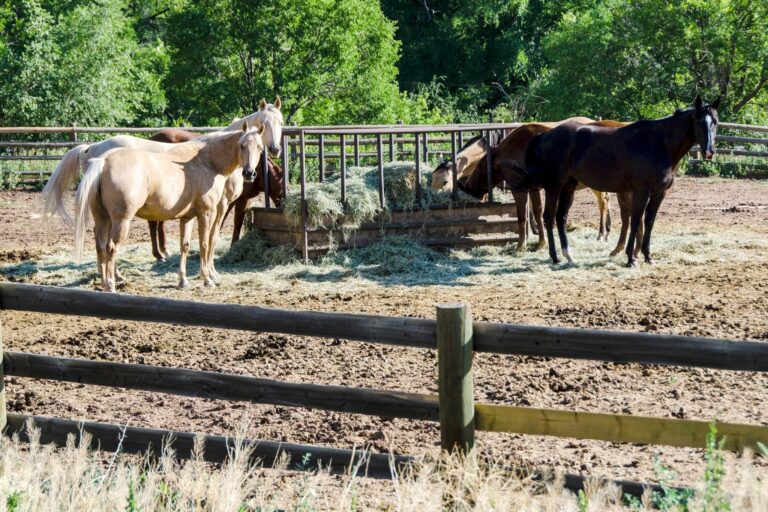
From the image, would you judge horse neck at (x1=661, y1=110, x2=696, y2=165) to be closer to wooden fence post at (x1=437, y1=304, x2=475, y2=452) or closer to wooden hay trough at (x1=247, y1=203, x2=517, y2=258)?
wooden hay trough at (x1=247, y1=203, x2=517, y2=258)

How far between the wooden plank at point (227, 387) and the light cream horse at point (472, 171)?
8.23 metres

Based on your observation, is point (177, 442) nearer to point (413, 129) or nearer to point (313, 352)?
point (313, 352)

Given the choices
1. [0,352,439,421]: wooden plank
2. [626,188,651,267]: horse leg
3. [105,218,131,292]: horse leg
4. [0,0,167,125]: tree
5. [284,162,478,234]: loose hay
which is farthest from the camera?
[0,0,167,125]: tree

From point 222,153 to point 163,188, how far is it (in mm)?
963

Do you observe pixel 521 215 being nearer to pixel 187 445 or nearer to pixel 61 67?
pixel 187 445

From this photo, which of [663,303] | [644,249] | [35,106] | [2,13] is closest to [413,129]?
[644,249]

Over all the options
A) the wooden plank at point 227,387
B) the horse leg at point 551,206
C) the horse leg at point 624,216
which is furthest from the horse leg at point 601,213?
the wooden plank at point 227,387

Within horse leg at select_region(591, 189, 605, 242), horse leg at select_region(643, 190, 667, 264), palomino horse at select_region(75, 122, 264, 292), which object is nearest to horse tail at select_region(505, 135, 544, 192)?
horse leg at select_region(591, 189, 605, 242)

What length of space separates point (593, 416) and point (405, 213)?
864cm

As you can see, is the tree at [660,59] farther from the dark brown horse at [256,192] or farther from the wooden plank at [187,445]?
the wooden plank at [187,445]

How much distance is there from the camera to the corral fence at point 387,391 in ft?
13.3

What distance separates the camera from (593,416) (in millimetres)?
4172

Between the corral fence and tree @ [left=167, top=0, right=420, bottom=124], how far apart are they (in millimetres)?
20121

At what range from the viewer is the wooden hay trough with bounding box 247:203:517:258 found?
1234cm
